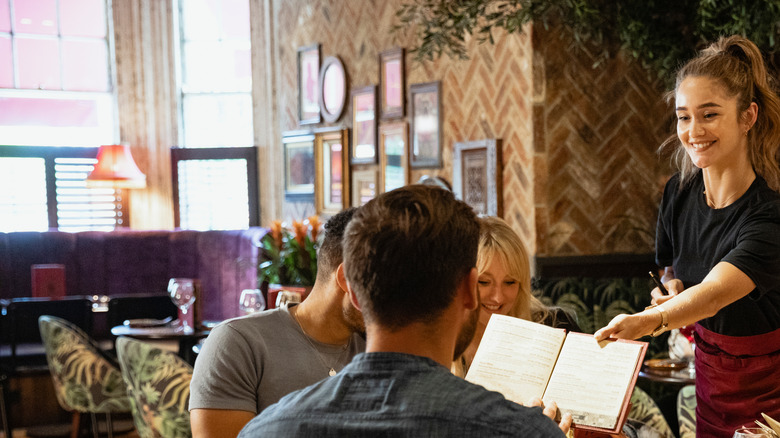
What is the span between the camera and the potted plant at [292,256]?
5.33 m

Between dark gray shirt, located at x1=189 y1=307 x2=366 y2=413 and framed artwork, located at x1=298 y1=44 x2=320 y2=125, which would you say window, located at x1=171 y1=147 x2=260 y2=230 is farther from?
dark gray shirt, located at x1=189 y1=307 x2=366 y2=413

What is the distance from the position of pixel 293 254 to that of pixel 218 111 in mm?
2375

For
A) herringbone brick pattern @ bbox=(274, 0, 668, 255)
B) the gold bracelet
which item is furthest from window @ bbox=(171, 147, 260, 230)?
the gold bracelet

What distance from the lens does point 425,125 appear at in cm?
505

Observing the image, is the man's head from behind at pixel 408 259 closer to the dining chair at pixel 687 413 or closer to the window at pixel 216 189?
the dining chair at pixel 687 413

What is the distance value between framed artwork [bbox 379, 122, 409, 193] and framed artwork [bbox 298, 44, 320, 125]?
962mm

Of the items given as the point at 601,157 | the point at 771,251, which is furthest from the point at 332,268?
the point at 601,157

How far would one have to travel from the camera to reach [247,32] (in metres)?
7.20

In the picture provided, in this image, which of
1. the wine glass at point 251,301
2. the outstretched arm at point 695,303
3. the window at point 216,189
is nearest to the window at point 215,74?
the window at point 216,189

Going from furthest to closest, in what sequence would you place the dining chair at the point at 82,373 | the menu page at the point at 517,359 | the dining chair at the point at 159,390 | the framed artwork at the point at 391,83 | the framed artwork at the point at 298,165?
the framed artwork at the point at 298,165, the framed artwork at the point at 391,83, the dining chair at the point at 82,373, the dining chair at the point at 159,390, the menu page at the point at 517,359

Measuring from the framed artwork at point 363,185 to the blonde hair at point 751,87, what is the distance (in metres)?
3.63

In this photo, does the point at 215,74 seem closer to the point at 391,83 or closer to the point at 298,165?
the point at 298,165

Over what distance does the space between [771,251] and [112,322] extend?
4.51 metres

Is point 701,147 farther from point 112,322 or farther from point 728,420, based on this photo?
point 112,322
